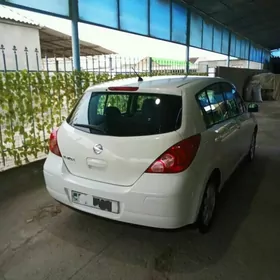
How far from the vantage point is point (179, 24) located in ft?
31.8

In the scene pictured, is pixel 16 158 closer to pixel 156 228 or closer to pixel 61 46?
pixel 156 228

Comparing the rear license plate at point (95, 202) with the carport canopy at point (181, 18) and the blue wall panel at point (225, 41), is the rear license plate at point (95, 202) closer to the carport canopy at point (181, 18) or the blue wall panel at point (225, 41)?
the carport canopy at point (181, 18)

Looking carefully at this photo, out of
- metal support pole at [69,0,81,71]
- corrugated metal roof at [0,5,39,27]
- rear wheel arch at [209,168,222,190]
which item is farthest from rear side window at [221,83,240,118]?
corrugated metal roof at [0,5,39,27]

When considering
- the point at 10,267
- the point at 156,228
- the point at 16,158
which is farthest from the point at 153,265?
the point at 16,158

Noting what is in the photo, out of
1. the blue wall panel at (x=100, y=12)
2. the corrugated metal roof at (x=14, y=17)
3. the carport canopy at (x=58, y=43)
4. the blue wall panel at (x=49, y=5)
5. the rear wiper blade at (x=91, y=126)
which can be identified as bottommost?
the rear wiper blade at (x=91, y=126)

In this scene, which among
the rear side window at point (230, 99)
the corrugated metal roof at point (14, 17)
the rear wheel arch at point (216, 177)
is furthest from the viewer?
the corrugated metal roof at point (14, 17)

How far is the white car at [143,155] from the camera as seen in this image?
78.5 inches

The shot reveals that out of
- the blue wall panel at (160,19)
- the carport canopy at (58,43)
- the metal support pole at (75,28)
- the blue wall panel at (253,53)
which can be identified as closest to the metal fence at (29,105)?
the metal support pole at (75,28)

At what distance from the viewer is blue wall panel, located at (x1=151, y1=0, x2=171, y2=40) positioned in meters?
8.05

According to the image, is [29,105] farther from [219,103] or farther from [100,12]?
[100,12]

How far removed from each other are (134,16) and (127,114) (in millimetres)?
5596

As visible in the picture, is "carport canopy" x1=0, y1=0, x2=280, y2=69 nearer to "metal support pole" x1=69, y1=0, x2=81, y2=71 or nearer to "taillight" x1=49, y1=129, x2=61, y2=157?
"metal support pole" x1=69, y1=0, x2=81, y2=71

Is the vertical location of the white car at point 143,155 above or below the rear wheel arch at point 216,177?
above

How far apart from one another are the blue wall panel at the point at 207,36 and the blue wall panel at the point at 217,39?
0.60m
